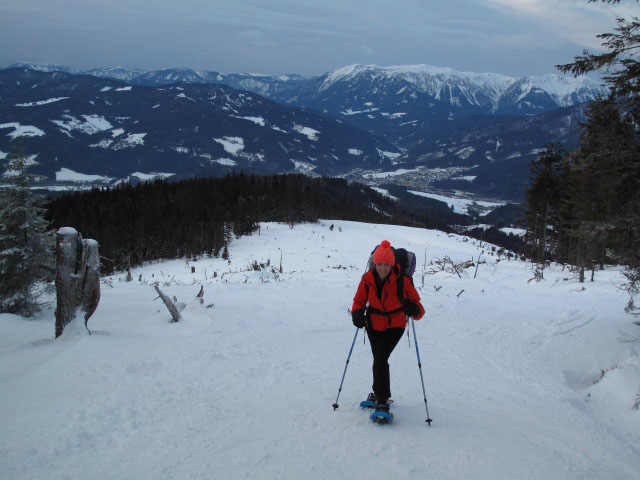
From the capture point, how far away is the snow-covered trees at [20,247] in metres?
10.3

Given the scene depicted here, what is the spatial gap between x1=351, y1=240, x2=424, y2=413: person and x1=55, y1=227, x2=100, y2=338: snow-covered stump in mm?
5425

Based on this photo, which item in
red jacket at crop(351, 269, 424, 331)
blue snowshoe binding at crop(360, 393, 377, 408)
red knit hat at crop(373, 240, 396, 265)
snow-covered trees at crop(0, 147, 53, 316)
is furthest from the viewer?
snow-covered trees at crop(0, 147, 53, 316)

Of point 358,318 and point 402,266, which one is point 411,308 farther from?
point 358,318

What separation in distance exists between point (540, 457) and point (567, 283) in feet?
47.6

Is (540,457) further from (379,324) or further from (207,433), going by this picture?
(207,433)

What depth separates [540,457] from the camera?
495cm

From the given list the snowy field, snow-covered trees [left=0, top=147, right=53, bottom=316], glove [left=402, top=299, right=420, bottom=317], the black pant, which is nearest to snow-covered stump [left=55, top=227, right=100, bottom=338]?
the snowy field

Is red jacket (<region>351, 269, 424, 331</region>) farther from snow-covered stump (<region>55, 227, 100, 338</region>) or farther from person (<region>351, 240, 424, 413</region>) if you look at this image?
snow-covered stump (<region>55, 227, 100, 338</region>)

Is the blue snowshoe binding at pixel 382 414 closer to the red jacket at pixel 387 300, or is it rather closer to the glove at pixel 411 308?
the red jacket at pixel 387 300

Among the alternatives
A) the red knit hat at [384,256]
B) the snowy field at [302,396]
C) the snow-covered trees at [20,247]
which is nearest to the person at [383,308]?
the red knit hat at [384,256]

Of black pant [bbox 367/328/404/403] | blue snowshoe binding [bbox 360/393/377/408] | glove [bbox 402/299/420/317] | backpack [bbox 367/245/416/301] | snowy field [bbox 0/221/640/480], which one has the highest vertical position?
backpack [bbox 367/245/416/301]

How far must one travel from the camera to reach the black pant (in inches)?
215

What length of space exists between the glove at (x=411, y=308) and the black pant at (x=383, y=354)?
11.9 inches

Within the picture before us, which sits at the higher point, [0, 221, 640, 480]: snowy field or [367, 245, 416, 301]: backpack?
[367, 245, 416, 301]: backpack
